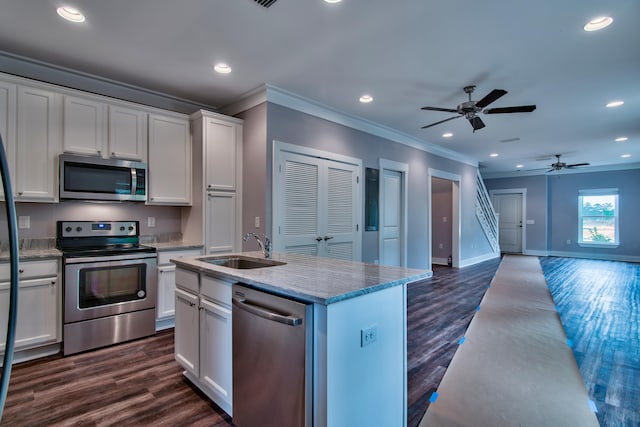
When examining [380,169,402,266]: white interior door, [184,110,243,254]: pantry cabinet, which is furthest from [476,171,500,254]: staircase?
[184,110,243,254]: pantry cabinet

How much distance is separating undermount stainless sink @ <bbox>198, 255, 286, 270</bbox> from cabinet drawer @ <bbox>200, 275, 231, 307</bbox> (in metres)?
0.34

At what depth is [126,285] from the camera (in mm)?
3215

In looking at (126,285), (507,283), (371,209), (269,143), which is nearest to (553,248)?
(507,283)

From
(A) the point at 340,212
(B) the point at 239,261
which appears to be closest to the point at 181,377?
(B) the point at 239,261

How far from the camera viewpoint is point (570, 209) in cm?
973

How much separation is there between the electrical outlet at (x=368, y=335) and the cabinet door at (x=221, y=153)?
2.80 metres

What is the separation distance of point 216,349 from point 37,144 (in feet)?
8.56

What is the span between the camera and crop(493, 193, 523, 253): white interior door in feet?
34.5

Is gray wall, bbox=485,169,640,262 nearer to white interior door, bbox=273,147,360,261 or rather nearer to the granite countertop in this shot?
white interior door, bbox=273,147,360,261

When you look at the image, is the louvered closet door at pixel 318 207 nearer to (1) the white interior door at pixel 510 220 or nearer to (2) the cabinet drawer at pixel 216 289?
(2) the cabinet drawer at pixel 216 289

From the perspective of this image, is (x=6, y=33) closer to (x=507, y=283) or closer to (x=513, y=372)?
(x=513, y=372)

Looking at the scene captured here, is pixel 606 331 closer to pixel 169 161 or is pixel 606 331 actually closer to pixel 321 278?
pixel 321 278

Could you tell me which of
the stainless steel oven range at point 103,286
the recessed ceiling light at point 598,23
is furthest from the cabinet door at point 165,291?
the recessed ceiling light at point 598,23

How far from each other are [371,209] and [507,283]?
3103 mm
